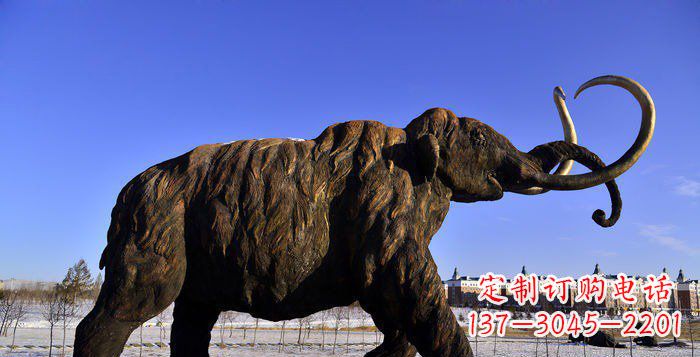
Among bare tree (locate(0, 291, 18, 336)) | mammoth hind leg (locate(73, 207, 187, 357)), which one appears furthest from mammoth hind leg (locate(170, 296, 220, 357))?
bare tree (locate(0, 291, 18, 336))

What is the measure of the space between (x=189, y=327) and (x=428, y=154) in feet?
6.43

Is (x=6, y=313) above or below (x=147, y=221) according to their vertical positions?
below

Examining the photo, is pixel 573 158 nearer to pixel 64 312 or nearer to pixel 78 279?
pixel 64 312

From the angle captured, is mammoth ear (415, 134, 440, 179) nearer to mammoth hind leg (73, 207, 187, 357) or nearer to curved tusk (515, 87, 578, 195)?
curved tusk (515, 87, 578, 195)

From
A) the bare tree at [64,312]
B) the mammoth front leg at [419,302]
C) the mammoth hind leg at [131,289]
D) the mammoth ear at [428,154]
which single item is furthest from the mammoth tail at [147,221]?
the bare tree at [64,312]

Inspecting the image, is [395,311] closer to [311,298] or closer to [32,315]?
[311,298]

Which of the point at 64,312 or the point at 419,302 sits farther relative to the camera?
the point at 64,312

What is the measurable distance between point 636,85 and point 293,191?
238 cm

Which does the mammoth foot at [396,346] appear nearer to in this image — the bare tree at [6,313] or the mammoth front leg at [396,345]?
the mammoth front leg at [396,345]

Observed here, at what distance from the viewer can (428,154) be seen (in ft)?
10.8

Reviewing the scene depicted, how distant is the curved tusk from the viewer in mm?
3783

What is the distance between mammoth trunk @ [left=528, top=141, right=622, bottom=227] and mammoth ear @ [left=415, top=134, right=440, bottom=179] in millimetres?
820

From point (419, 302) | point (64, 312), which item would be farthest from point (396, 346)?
point (64, 312)

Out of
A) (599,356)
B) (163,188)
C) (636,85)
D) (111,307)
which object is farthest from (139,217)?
(599,356)
